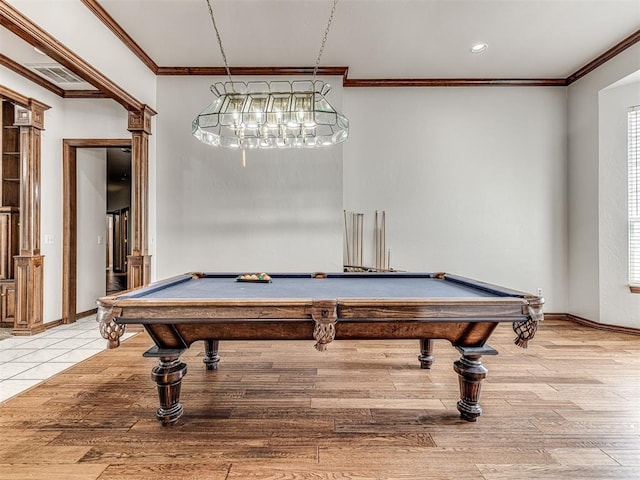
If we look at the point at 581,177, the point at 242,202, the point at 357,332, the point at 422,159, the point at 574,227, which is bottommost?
the point at 357,332

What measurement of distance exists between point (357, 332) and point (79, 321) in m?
Answer: 4.17

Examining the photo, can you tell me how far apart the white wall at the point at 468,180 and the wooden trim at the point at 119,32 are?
251cm

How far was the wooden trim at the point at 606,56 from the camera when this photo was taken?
358 cm

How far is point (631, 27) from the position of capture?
342 centimetres

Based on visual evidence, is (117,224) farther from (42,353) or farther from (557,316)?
(557,316)

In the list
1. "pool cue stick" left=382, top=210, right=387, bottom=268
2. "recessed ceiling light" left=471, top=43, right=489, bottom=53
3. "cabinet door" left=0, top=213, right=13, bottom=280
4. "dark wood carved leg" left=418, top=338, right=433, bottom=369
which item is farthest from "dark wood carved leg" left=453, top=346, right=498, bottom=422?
"cabinet door" left=0, top=213, right=13, bottom=280

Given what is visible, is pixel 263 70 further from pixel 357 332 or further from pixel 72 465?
pixel 72 465

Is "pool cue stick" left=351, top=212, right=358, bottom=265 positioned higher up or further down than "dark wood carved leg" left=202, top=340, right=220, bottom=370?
higher up

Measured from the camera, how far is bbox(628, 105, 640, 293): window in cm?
390

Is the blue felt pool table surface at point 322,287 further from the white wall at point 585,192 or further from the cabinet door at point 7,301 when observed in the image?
the cabinet door at point 7,301

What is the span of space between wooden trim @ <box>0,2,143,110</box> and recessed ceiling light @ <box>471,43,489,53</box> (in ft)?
12.2

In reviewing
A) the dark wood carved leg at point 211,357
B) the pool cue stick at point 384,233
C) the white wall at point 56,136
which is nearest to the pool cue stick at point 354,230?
the pool cue stick at point 384,233

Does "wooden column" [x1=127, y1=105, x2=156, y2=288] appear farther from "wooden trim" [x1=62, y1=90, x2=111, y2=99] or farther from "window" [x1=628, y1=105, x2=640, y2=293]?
"window" [x1=628, y1=105, x2=640, y2=293]

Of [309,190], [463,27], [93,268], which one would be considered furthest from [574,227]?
[93,268]
